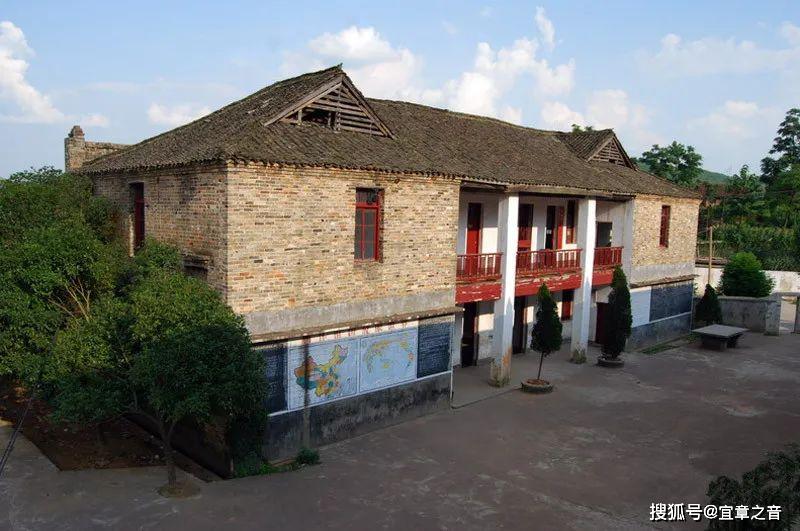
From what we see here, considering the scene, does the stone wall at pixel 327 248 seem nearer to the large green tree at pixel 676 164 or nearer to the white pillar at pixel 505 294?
the white pillar at pixel 505 294

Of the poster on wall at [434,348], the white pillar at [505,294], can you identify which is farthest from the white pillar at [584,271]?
the poster on wall at [434,348]

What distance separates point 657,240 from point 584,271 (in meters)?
4.62

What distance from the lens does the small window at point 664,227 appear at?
2342 centimetres

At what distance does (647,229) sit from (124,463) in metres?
18.4

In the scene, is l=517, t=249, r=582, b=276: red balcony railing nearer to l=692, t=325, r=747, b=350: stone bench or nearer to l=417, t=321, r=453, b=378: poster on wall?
l=417, t=321, r=453, b=378: poster on wall

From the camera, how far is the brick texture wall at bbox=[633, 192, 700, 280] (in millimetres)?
21922

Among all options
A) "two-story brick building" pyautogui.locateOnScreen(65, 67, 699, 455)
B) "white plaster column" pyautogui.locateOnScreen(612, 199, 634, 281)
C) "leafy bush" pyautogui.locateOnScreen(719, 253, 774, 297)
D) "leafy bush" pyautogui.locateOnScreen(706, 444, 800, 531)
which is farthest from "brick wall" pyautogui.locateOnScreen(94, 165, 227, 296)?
"leafy bush" pyautogui.locateOnScreen(719, 253, 774, 297)

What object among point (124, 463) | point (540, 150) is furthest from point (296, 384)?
point (540, 150)

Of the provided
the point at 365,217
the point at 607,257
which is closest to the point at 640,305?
the point at 607,257

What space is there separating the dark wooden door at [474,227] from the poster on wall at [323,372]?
A: 7101mm

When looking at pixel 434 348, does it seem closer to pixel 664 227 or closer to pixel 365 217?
pixel 365 217

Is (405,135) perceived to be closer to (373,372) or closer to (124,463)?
(373,372)

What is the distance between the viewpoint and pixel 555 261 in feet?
66.1

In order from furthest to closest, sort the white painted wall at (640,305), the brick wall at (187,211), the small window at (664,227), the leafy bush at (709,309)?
the leafy bush at (709,309), the small window at (664,227), the white painted wall at (640,305), the brick wall at (187,211)
